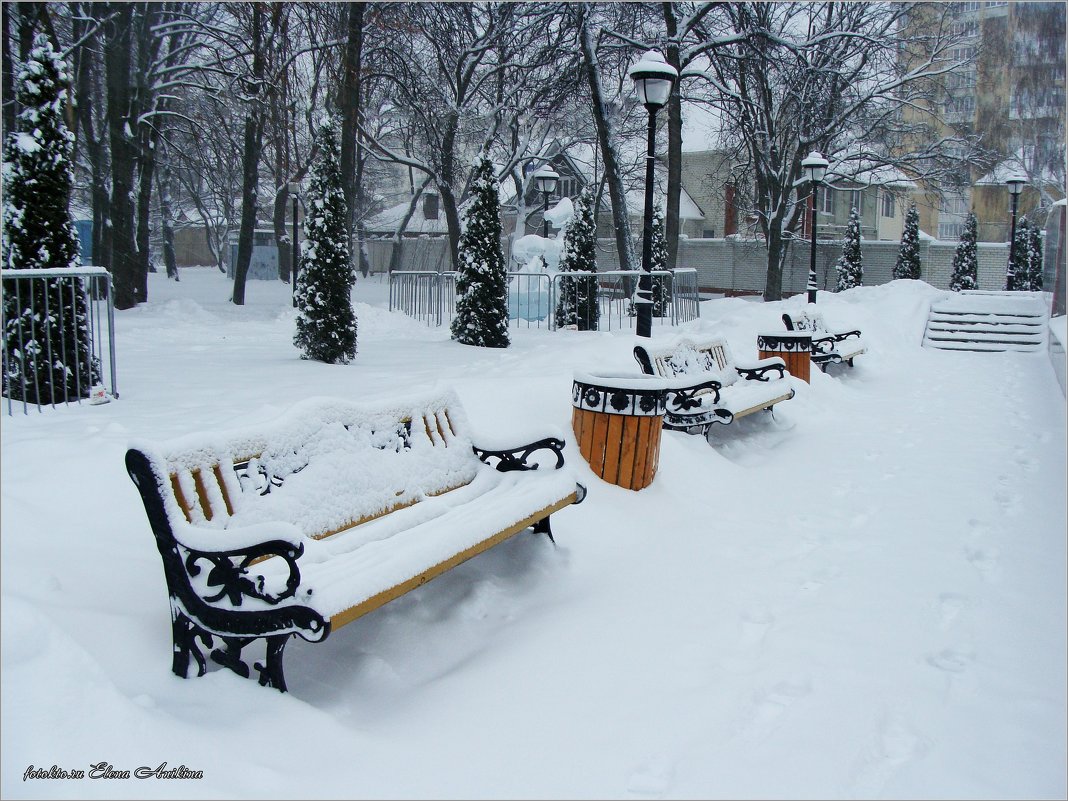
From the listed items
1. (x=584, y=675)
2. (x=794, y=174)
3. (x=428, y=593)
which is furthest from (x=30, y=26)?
(x=794, y=174)

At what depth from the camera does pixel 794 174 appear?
27.2 metres

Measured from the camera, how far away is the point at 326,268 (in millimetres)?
11273

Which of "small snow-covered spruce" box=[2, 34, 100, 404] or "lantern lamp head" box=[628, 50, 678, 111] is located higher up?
"lantern lamp head" box=[628, 50, 678, 111]

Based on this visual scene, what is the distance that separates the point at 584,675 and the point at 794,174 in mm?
26016

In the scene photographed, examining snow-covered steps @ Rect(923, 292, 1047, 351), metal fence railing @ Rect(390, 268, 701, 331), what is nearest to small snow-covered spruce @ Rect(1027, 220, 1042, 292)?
snow-covered steps @ Rect(923, 292, 1047, 351)

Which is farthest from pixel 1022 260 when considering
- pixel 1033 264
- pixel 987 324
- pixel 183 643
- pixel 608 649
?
→ pixel 183 643

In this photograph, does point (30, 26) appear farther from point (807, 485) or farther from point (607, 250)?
point (607, 250)

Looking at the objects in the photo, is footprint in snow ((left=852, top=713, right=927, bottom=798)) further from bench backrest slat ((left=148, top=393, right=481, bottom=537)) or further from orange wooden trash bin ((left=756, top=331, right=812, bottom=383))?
orange wooden trash bin ((left=756, top=331, right=812, bottom=383))

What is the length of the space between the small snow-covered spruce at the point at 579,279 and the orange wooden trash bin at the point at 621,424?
996 cm

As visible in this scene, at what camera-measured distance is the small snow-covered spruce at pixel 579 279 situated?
666 inches

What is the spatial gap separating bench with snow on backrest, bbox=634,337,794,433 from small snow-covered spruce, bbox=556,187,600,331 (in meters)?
6.98

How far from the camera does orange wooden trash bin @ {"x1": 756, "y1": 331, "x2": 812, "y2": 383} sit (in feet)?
34.9

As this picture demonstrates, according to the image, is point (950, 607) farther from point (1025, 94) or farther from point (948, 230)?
point (948, 230)

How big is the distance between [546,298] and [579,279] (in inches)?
54.9
